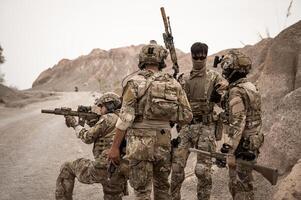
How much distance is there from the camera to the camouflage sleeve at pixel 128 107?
4.37 meters

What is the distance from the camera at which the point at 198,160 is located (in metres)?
5.61

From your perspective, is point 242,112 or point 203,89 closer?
point 242,112

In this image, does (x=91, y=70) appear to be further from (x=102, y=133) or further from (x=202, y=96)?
(x=102, y=133)

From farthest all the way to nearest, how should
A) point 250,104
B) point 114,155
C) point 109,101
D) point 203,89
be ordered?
point 203,89 < point 109,101 < point 250,104 < point 114,155

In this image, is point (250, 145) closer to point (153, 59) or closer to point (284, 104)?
point (153, 59)

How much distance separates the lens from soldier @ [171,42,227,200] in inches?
219

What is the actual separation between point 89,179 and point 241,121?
77.4 inches

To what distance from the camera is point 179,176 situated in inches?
218

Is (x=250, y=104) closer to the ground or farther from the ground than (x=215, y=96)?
closer to the ground

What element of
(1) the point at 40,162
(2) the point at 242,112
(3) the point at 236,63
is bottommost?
(1) the point at 40,162

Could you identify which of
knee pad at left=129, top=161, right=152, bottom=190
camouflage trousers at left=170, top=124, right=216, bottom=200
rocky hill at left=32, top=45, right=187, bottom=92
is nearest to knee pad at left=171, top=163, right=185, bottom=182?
camouflage trousers at left=170, top=124, right=216, bottom=200

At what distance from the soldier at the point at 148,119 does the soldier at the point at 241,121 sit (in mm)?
611

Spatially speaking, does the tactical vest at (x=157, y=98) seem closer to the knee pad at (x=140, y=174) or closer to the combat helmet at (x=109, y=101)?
the knee pad at (x=140, y=174)

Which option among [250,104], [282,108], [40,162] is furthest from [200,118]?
[40,162]
